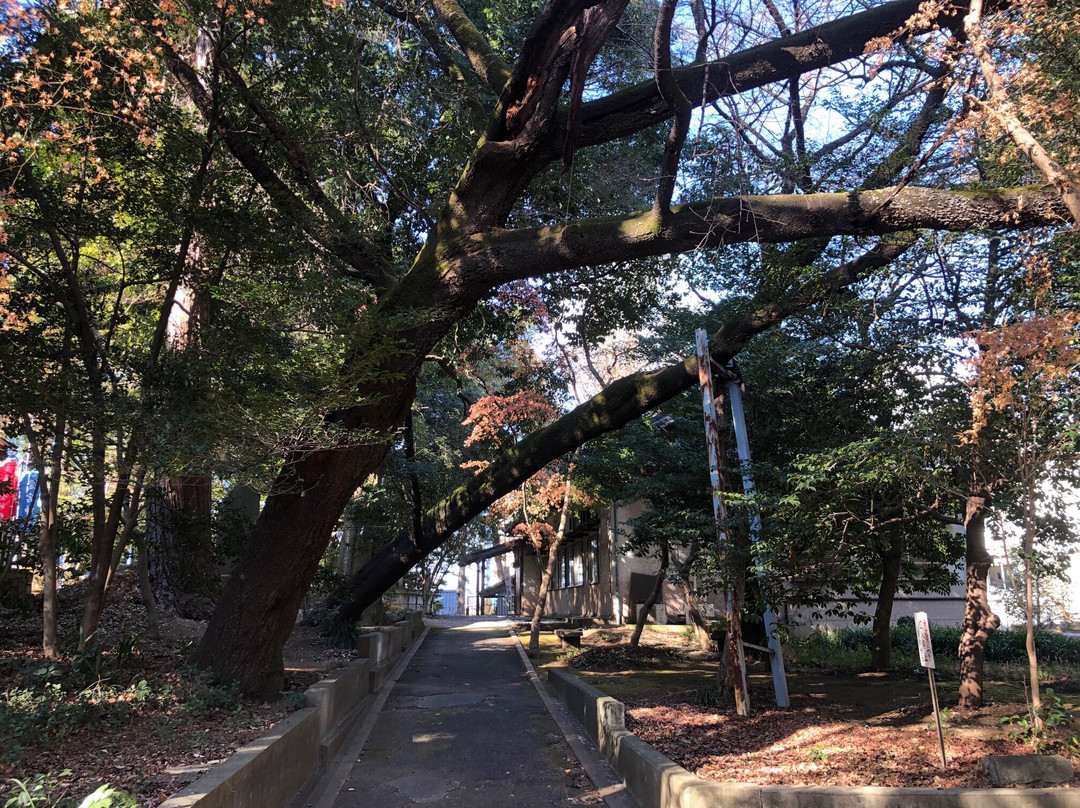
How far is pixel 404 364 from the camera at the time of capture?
23.0 ft

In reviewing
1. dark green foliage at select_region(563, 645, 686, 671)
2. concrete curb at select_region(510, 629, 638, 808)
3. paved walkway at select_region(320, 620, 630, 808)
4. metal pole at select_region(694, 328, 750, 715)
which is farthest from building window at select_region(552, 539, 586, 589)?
metal pole at select_region(694, 328, 750, 715)

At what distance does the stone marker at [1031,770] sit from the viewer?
482 cm

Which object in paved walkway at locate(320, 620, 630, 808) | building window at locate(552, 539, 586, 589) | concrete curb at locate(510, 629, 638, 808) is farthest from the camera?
building window at locate(552, 539, 586, 589)

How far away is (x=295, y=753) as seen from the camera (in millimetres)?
6055

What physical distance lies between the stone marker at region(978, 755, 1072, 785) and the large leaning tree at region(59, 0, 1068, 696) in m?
3.93

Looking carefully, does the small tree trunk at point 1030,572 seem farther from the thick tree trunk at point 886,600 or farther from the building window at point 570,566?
the building window at point 570,566

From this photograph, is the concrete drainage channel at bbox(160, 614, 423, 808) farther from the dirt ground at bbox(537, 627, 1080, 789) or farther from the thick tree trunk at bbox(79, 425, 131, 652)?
the dirt ground at bbox(537, 627, 1080, 789)

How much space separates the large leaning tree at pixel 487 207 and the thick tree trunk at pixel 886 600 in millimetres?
4376

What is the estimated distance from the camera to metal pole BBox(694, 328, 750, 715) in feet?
26.2

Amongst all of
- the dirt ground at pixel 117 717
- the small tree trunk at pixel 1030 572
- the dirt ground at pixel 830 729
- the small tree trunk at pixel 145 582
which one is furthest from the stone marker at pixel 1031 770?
the small tree trunk at pixel 145 582

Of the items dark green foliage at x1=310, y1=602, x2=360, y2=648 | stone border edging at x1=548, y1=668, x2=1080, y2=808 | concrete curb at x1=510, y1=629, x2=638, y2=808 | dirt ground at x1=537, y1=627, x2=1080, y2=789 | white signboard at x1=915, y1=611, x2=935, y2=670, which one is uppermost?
white signboard at x1=915, y1=611, x2=935, y2=670

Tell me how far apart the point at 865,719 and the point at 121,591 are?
10.7 m

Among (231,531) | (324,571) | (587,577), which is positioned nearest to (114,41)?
(231,531)

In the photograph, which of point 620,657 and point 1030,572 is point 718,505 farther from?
point 620,657
